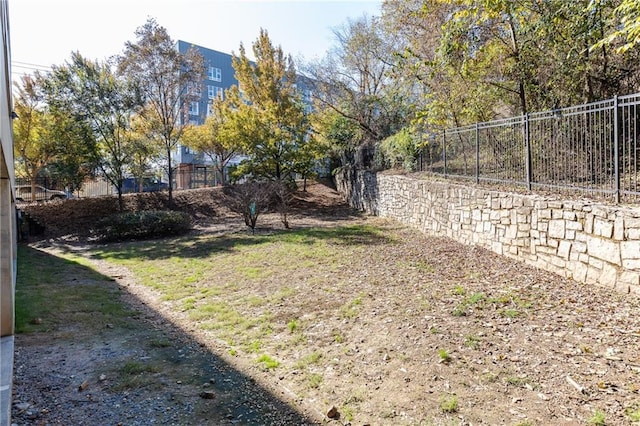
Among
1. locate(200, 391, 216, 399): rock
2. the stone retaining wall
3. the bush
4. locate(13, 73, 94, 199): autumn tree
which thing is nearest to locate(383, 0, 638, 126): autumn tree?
the stone retaining wall

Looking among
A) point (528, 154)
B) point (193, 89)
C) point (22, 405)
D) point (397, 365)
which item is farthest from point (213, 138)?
point (397, 365)

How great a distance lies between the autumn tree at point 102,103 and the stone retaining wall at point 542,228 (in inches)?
452

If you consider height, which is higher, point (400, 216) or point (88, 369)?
point (400, 216)

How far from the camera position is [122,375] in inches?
152

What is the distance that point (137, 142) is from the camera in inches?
626

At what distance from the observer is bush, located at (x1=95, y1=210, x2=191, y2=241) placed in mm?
13281

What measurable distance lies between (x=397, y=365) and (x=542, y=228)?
383 centimetres

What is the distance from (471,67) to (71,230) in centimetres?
1423

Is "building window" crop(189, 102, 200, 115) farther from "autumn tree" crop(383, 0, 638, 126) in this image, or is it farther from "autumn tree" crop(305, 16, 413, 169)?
"autumn tree" crop(383, 0, 638, 126)

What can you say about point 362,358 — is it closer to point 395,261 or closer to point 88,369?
point 88,369

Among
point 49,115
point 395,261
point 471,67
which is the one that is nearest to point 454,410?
point 395,261

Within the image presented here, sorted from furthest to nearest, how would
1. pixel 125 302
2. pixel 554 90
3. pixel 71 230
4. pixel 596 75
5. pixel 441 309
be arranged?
pixel 71 230 < pixel 554 90 < pixel 596 75 < pixel 125 302 < pixel 441 309

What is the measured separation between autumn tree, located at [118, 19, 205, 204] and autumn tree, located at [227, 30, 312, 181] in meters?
2.32

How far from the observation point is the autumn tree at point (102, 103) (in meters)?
14.5
